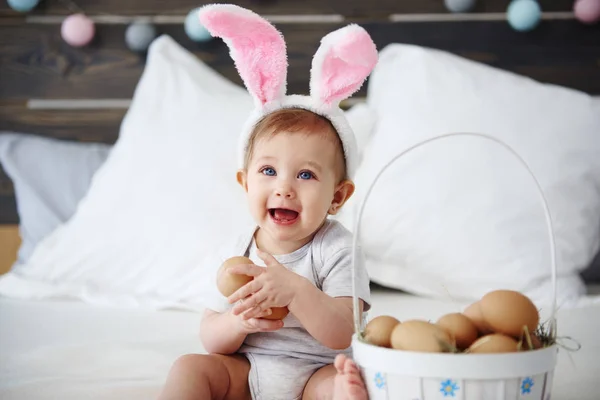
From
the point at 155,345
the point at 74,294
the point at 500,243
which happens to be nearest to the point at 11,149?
the point at 74,294

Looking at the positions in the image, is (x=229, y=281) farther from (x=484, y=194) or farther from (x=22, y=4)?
(x=22, y=4)

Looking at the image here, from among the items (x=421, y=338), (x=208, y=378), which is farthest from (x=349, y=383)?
(x=208, y=378)

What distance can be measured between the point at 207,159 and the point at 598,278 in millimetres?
1073

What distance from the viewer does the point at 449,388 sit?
0.75 meters

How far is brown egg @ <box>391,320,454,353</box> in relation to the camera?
0.76 metres

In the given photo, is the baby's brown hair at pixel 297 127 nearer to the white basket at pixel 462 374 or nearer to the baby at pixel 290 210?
the baby at pixel 290 210

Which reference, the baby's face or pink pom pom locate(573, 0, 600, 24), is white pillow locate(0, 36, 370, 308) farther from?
pink pom pom locate(573, 0, 600, 24)

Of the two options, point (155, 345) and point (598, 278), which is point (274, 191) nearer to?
point (155, 345)

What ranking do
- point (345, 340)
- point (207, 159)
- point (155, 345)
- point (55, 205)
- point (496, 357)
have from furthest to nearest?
point (55, 205) < point (207, 159) < point (155, 345) < point (345, 340) < point (496, 357)

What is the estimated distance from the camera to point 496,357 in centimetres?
73

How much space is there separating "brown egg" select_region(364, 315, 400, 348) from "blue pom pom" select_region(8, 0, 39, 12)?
1866mm

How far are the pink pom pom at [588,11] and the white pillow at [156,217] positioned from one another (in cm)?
81

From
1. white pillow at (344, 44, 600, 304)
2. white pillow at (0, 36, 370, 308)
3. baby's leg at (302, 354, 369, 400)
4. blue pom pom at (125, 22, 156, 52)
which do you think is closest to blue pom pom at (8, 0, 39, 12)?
blue pom pom at (125, 22, 156, 52)

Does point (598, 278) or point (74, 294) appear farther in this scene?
point (598, 278)
